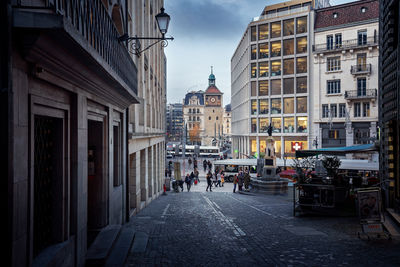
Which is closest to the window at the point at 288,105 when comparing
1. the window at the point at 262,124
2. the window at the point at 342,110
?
the window at the point at 262,124

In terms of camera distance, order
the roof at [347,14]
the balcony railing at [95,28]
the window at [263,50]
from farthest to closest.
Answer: the window at [263,50], the roof at [347,14], the balcony railing at [95,28]

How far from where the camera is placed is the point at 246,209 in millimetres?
14898

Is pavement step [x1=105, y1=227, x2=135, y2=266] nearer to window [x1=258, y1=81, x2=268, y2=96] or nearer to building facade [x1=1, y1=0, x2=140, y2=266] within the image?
building facade [x1=1, y1=0, x2=140, y2=266]

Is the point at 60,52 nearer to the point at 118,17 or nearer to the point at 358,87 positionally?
the point at 118,17

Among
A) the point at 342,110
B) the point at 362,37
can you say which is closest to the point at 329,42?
the point at 362,37

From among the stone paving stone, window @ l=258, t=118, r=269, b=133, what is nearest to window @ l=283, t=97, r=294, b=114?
window @ l=258, t=118, r=269, b=133

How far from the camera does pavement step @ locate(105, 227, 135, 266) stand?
20.7 feet

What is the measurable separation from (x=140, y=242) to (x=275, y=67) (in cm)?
4929

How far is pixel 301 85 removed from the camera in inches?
2014

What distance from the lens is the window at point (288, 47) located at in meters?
51.8

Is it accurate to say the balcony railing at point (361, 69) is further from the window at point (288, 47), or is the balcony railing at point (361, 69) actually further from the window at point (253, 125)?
the window at point (253, 125)

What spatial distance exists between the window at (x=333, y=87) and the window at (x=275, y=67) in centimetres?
850

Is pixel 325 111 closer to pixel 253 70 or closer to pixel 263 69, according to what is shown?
pixel 263 69

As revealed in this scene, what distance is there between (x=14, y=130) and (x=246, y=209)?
40.7 feet
